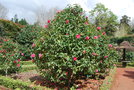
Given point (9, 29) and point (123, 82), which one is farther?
point (9, 29)

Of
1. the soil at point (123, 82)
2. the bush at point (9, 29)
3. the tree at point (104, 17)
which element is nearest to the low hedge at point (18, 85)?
the soil at point (123, 82)

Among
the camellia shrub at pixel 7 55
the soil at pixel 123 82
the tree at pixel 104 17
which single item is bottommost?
the soil at pixel 123 82

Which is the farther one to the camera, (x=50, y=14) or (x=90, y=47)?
(x=50, y=14)

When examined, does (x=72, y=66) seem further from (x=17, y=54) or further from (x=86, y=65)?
(x=17, y=54)

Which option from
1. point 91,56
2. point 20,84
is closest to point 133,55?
point 91,56

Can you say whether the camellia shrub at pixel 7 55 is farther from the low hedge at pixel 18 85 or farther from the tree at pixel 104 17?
the tree at pixel 104 17

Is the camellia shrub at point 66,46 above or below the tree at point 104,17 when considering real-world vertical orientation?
below

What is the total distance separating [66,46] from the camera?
483 cm

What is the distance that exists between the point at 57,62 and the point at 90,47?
1.19 meters

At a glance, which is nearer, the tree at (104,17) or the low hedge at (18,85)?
the low hedge at (18,85)

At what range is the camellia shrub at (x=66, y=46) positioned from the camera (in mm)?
4734

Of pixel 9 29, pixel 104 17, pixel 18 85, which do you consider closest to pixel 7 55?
pixel 18 85

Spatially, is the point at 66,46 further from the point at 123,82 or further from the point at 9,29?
the point at 9,29

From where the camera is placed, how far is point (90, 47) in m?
4.88
